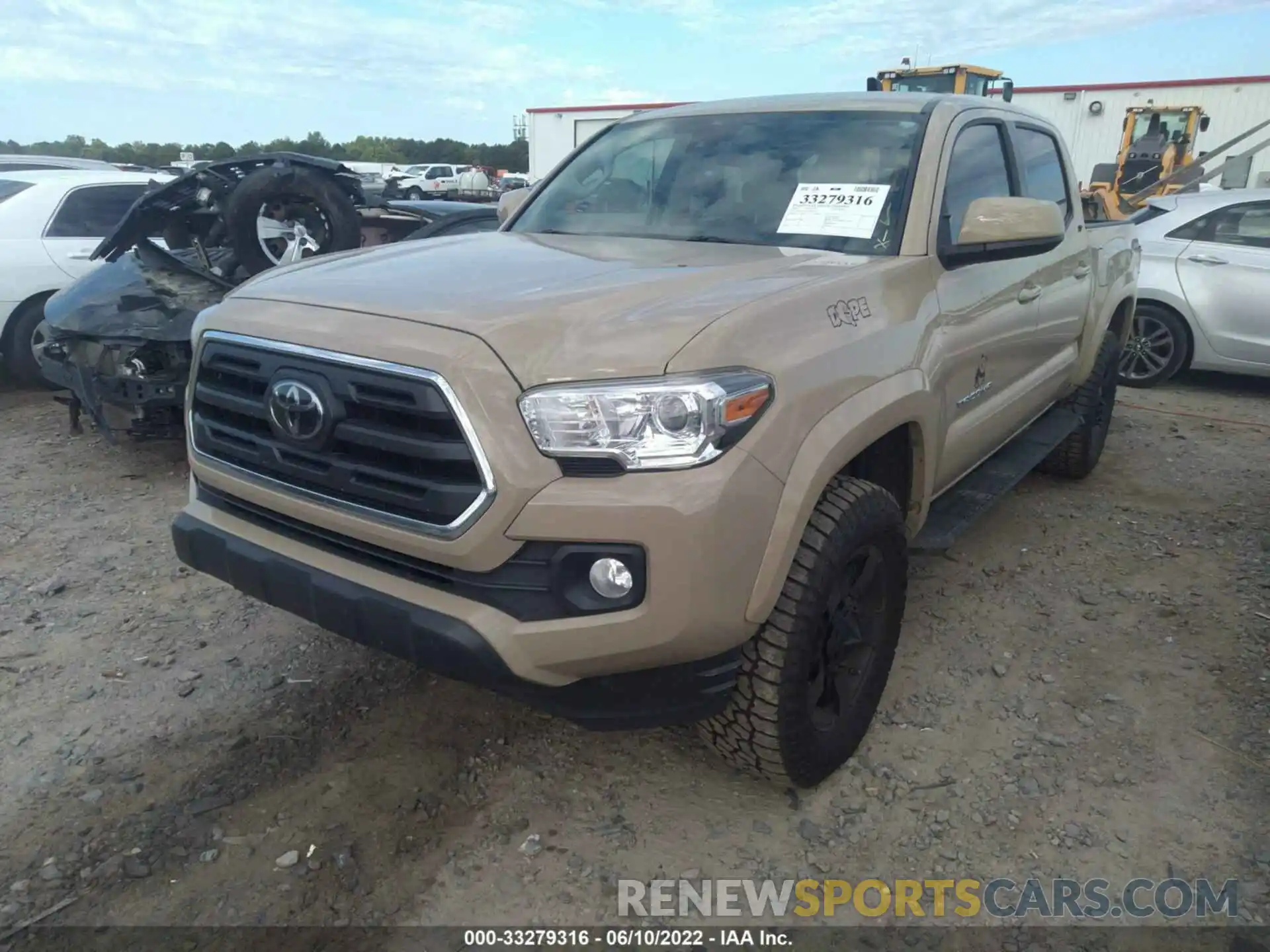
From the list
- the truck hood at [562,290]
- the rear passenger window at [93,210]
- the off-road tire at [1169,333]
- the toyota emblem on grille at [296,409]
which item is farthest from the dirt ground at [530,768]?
the off-road tire at [1169,333]

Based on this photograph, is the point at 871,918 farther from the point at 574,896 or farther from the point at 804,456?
the point at 804,456

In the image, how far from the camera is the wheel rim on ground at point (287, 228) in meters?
5.58

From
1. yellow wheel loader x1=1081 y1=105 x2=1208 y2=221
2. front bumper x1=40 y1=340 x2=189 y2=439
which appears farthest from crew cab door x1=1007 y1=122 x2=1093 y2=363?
yellow wheel loader x1=1081 y1=105 x2=1208 y2=221

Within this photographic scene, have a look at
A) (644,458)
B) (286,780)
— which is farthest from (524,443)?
(286,780)

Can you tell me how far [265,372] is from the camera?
227 centimetres

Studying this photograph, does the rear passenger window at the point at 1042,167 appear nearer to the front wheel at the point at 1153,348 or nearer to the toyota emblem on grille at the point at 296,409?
the toyota emblem on grille at the point at 296,409

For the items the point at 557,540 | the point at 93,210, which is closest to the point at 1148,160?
the point at 93,210

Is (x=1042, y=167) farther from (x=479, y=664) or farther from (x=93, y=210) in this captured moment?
(x=93, y=210)

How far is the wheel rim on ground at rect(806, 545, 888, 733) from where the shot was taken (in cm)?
249

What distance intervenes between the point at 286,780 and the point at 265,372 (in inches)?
45.7

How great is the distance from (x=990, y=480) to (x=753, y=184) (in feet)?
5.12

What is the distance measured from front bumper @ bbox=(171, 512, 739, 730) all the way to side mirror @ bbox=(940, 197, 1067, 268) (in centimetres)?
155

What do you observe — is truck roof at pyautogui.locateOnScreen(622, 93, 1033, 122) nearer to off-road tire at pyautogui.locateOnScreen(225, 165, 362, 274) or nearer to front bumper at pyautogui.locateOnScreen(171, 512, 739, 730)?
front bumper at pyautogui.locateOnScreen(171, 512, 739, 730)

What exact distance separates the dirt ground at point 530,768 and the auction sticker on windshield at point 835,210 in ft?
5.05
